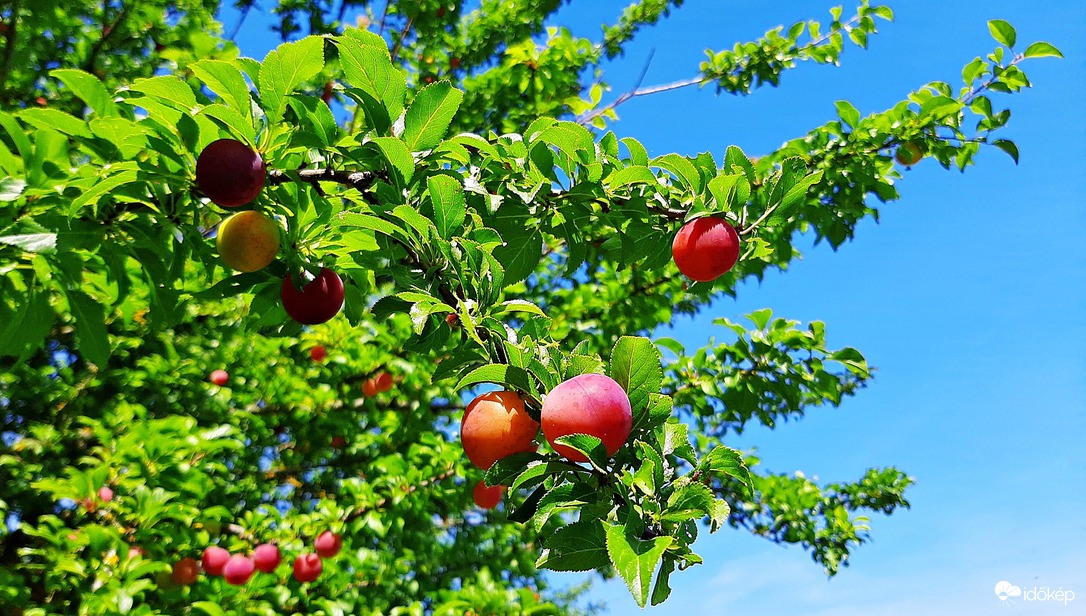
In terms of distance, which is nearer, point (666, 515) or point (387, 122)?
point (666, 515)

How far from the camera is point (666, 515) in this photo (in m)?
0.82

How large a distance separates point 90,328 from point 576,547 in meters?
1.42

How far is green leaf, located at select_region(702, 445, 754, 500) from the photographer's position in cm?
89

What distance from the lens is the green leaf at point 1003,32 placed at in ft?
7.88

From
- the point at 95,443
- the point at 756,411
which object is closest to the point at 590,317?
the point at 756,411

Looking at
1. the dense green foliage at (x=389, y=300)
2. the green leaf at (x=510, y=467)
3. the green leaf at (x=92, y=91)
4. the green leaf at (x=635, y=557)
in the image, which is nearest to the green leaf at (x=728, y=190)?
the dense green foliage at (x=389, y=300)

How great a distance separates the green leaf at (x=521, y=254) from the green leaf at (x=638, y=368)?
0.69 metres

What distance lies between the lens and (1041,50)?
7.92 feet

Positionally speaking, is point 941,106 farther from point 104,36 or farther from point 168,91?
point 104,36

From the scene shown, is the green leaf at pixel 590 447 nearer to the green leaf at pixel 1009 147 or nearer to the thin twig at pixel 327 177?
the thin twig at pixel 327 177

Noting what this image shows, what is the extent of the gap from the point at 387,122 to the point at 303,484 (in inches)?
152

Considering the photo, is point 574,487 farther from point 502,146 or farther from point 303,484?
point 303,484

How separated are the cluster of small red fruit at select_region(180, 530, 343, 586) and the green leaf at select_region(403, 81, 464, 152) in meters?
2.64

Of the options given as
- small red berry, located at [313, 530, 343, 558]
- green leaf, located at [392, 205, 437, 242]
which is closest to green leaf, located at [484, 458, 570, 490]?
green leaf, located at [392, 205, 437, 242]
